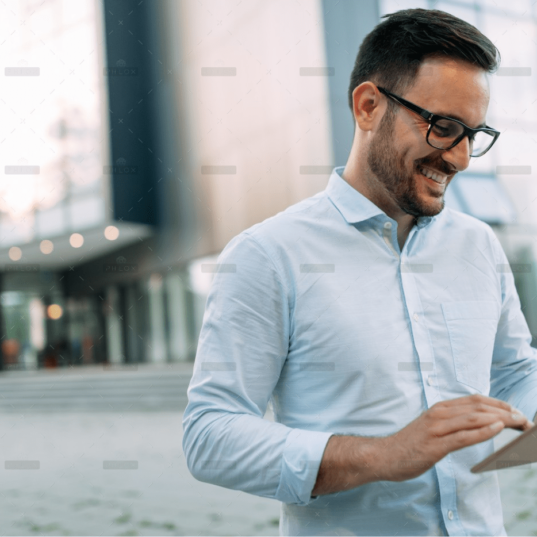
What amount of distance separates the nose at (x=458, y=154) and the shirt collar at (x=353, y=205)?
12 centimetres

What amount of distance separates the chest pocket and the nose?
267 millimetres

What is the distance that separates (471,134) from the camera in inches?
43.6

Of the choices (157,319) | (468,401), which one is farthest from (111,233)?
(468,401)

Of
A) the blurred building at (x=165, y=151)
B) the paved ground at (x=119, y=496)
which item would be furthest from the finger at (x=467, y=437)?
the blurred building at (x=165, y=151)

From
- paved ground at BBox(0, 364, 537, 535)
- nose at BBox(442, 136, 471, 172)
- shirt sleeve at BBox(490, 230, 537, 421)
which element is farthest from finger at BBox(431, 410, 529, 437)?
paved ground at BBox(0, 364, 537, 535)

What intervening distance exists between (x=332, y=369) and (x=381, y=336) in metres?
0.10

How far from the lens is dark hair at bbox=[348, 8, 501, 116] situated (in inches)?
43.0

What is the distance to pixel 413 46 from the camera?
1.13 metres

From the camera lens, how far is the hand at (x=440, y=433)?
0.79 metres

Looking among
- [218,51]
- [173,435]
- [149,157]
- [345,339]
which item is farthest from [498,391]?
[149,157]

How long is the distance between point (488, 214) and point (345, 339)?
24.2ft

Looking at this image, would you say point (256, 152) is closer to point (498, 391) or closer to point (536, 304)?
point (536, 304)

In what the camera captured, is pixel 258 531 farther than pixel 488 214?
No

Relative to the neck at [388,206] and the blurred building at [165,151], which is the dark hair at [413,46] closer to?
the neck at [388,206]
